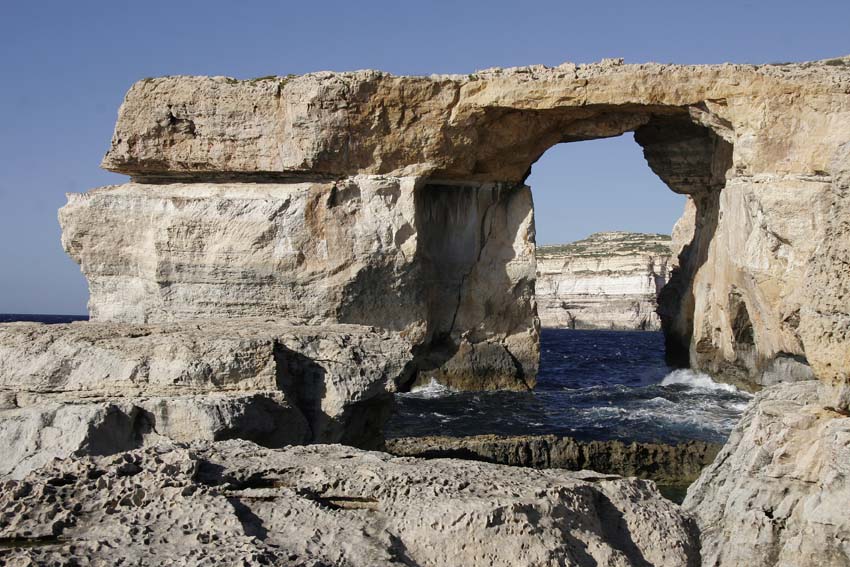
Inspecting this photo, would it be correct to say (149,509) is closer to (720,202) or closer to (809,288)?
(809,288)

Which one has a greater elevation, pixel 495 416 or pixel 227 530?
pixel 227 530

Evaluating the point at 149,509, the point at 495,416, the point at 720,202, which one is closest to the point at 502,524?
the point at 149,509

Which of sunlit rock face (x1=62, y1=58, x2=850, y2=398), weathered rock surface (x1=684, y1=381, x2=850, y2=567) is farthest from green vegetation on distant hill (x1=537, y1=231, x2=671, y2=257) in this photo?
weathered rock surface (x1=684, y1=381, x2=850, y2=567)

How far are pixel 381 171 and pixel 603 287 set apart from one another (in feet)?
172

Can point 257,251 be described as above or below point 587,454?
above

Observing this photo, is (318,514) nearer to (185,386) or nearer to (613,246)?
(185,386)

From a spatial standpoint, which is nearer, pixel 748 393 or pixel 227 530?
pixel 227 530

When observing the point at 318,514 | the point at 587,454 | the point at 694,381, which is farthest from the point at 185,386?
the point at 694,381

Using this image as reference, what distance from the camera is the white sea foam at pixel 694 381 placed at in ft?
79.3

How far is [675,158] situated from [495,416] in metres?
10.7

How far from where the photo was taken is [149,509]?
4074 mm

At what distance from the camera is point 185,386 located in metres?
8.59

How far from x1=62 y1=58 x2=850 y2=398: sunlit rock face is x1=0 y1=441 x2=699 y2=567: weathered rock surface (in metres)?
15.8

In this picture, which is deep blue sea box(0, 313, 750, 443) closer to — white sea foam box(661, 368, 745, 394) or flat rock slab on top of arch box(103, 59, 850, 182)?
white sea foam box(661, 368, 745, 394)
